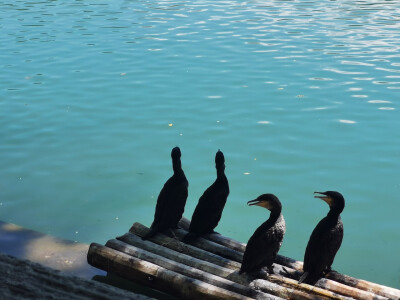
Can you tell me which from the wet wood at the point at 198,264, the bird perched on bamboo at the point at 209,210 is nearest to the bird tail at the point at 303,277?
the wet wood at the point at 198,264

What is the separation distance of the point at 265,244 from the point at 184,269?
655mm

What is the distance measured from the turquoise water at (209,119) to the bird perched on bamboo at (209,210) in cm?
102

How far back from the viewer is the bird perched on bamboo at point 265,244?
4773 millimetres

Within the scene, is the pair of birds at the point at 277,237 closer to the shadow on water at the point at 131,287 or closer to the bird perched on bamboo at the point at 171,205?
the bird perched on bamboo at the point at 171,205

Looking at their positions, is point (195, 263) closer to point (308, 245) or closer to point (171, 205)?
point (171, 205)

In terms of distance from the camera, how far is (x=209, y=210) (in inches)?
217

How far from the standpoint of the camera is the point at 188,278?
188 inches

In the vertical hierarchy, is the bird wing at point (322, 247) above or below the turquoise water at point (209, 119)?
above

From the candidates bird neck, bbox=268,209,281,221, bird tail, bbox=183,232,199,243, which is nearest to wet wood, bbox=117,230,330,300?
bird tail, bbox=183,232,199,243

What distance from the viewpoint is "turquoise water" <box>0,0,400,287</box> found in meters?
7.07

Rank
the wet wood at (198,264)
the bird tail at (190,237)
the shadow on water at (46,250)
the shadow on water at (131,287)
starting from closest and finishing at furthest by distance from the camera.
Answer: the wet wood at (198,264), the shadow on water at (131,287), the bird tail at (190,237), the shadow on water at (46,250)

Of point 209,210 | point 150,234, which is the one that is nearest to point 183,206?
point 209,210

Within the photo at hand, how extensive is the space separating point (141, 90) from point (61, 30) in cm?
534

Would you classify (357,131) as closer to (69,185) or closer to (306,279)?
(69,185)
